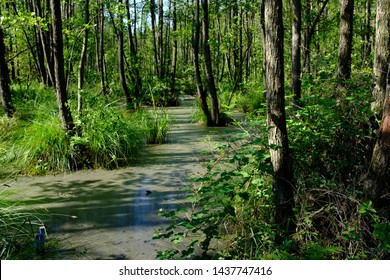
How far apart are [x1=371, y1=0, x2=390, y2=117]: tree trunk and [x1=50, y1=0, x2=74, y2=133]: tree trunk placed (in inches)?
183

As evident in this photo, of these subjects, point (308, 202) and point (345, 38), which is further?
Result: point (345, 38)

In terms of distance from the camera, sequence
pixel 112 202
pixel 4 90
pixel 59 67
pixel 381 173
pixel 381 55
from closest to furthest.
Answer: pixel 381 173, pixel 381 55, pixel 112 202, pixel 59 67, pixel 4 90

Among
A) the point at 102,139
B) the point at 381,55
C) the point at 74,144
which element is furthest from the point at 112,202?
the point at 381,55

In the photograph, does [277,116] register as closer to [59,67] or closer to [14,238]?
[14,238]

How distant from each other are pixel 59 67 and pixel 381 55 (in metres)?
4.75

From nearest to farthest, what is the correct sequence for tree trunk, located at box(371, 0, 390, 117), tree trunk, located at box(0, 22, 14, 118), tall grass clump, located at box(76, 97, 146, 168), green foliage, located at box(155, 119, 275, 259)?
green foliage, located at box(155, 119, 275, 259)
tree trunk, located at box(371, 0, 390, 117)
tall grass clump, located at box(76, 97, 146, 168)
tree trunk, located at box(0, 22, 14, 118)

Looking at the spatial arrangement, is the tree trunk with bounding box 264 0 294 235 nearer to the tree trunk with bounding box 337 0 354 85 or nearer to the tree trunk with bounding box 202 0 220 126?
the tree trunk with bounding box 337 0 354 85

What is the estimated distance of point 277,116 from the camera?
3.17 metres

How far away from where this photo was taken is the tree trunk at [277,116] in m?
3.10

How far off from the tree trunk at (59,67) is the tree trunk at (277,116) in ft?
13.5

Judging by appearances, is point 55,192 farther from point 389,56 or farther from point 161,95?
point 161,95

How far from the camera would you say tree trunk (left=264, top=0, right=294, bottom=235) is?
3102mm

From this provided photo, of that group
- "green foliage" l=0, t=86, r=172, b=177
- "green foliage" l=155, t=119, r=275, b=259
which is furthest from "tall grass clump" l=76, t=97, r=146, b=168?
"green foliage" l=155, t=119, r=275, b=259

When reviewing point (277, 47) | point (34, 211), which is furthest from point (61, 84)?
point (277, 47)
